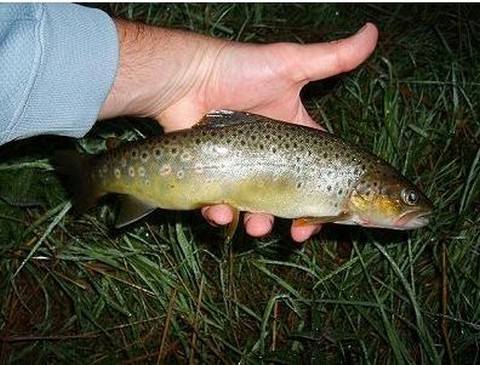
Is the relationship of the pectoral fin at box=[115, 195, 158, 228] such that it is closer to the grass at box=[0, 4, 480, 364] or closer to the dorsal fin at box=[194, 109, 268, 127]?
the dorsal fin at box=[194, 109, 268, 127]

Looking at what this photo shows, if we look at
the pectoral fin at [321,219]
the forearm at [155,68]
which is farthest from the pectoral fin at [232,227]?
the forearm at [155,68]

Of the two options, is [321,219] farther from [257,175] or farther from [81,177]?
[81,177]

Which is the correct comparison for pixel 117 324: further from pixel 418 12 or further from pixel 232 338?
pixel 418 12

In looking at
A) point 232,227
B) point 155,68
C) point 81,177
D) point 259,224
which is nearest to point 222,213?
point 232,227

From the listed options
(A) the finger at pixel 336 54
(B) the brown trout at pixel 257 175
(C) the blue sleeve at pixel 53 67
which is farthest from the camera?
(A) the finger at pixel 336 54

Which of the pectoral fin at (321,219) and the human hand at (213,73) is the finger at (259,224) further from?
the pectoral fin at (321,219)

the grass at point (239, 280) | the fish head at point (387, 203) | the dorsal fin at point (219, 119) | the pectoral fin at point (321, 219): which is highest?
the dorsal fin at point (219, 119)

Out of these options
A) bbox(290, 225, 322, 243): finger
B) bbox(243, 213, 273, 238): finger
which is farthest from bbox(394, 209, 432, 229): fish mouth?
bbox(243, 213, 273, 238): finger
